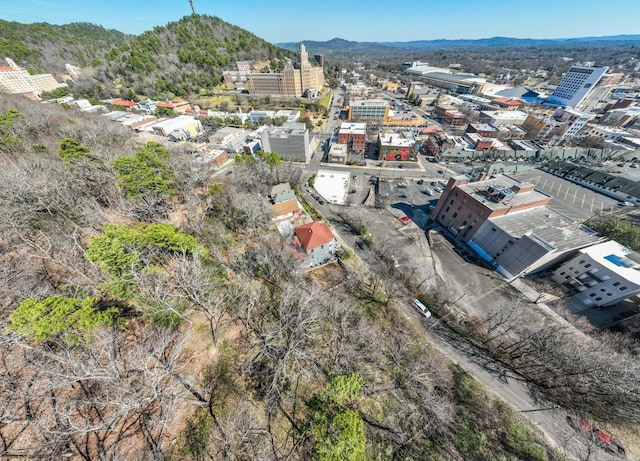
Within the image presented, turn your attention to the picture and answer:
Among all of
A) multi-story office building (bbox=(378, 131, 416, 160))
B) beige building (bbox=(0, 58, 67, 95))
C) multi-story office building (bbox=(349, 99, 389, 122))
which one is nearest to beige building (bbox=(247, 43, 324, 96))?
multi-story office building (bbox=(349, 99, 389, 122))

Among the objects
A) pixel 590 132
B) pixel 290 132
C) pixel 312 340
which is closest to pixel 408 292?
pixel 312 340

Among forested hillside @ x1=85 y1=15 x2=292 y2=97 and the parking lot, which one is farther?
forested hillside @ x1=85 y1=15 x2=292 y2=97

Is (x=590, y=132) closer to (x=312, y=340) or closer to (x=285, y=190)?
(x=285, y=190)

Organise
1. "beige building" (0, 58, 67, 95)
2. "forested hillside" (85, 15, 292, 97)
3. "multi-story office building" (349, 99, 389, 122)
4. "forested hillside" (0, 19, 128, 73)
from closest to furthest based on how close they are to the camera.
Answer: "beige building" (0, 58, 67, 95)
"multi-story office building" (349, 99, 389, 122)
"forested hillside" (85, 15, 292, 97)
"forested hillside" (0, 19, 128, 73)

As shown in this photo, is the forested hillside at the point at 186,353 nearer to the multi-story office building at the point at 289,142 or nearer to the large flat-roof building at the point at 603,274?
the large flat-roof building at the point at 603,274

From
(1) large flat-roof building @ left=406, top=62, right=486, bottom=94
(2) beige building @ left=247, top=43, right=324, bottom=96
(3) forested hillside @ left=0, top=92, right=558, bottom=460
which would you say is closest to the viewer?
(3) forested hillside @ left=0, top=92, right=558, bottom=460

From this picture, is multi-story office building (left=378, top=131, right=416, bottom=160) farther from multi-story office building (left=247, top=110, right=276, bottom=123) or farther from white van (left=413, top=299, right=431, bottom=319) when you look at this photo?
white van (left=413, top=299, right=431, bottom=319)

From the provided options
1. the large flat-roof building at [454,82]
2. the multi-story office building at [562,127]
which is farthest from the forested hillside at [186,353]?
the large flat-roof building at [454,82]
